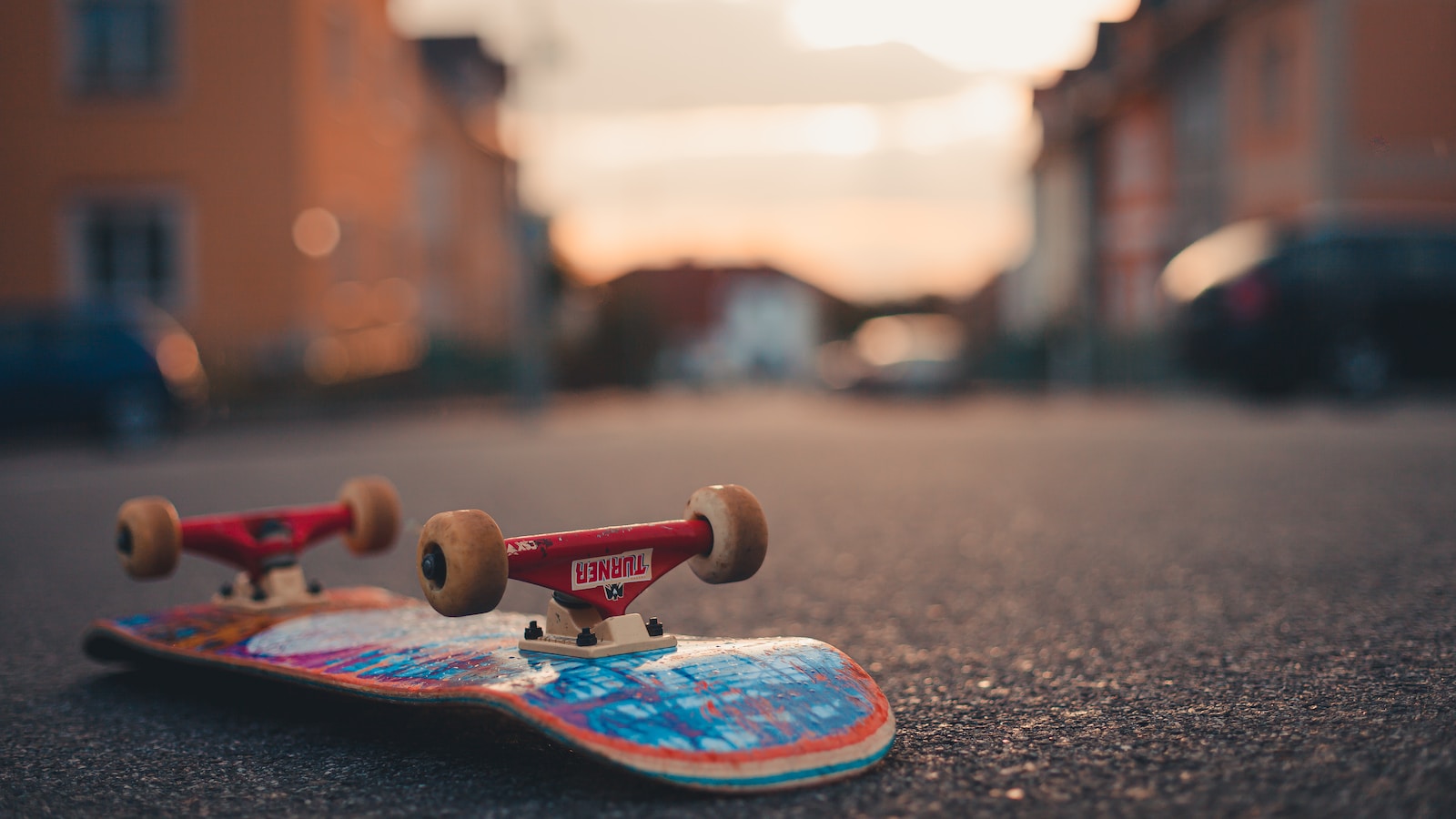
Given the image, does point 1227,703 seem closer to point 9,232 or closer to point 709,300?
point 9,232

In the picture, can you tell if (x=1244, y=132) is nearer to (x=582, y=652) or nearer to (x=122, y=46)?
(x=122, y=46)

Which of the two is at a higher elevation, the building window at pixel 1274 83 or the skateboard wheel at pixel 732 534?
the building window at pixel 1274 83

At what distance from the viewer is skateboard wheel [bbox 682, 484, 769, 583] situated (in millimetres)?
3469

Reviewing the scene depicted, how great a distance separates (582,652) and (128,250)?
19.9 meters

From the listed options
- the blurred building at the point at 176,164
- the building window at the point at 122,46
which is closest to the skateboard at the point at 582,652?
the blurred building at the point at 176,164

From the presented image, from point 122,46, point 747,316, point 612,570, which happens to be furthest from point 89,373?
point 747,316

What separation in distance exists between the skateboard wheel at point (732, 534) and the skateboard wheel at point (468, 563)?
0.52 m

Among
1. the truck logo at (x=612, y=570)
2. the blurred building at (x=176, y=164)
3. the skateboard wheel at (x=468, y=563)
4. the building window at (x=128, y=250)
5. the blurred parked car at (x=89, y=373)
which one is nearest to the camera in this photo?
the skateboard wheel at (x=468, y=563)

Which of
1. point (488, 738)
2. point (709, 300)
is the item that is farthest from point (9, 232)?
point (709, 300)

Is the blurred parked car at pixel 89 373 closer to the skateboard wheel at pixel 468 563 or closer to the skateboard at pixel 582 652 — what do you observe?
the skateboard at pixel 582 652

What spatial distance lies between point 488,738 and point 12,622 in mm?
2617

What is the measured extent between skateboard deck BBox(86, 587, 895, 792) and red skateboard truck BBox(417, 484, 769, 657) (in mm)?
→ 70

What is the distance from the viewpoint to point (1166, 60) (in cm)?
3091

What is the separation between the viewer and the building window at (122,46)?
68.0ft
